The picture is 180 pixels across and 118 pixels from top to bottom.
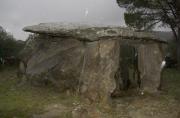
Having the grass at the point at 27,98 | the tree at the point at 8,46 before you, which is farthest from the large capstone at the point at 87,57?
the tree at the point at 8,46

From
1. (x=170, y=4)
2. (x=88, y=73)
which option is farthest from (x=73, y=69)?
(x=170, y=4)

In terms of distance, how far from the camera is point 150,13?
21203mm

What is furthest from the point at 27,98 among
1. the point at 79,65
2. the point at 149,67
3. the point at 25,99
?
the point at 149,67

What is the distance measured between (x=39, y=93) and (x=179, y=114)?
12.9 ft

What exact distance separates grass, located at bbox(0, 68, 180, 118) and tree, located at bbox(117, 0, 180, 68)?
25.3 feet

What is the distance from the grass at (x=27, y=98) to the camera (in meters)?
9.76

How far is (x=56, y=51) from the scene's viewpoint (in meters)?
12.6

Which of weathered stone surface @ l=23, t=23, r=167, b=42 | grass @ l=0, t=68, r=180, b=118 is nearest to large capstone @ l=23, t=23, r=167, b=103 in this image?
weathered stone surface @ l=23, t=23, r=167, b=42

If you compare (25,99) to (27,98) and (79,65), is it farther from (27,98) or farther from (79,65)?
(79,65)

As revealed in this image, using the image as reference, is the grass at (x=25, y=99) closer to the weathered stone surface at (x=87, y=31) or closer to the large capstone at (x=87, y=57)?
the large capstone at (x=87, y=57)

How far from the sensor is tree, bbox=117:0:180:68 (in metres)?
20.8

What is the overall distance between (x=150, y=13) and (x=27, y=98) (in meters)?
11.7

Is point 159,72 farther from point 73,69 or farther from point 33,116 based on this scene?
point 33,116

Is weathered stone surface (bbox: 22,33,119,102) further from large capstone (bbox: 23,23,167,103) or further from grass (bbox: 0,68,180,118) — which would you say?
grass (bbox: 0,68,180,118)
